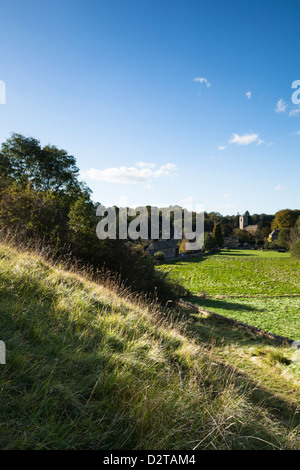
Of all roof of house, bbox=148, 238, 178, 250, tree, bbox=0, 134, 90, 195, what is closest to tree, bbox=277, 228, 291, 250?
roof of house, bbox=148, 238, 178, 250

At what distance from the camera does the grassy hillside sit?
2104 millimetres

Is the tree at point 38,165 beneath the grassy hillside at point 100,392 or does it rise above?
above

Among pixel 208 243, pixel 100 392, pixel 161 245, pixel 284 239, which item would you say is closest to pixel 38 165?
pixel 100 392

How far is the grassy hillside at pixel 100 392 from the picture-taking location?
210cm

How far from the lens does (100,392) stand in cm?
258

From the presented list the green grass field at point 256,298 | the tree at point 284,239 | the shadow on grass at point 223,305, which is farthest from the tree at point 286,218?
the shadow on grass at point 223,305

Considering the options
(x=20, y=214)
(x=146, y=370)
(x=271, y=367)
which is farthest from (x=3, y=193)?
(x=271, y=367)

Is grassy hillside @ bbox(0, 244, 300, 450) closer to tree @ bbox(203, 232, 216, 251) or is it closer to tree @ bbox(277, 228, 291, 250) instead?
tree @ bbox(203, 232, 216, 251)

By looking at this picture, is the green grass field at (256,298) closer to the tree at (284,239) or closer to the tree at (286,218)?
the tree at (284,239)

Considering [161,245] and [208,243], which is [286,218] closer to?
[208,243]

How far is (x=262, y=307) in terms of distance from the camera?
1548 centimetres

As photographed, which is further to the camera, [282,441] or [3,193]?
[3,193]
